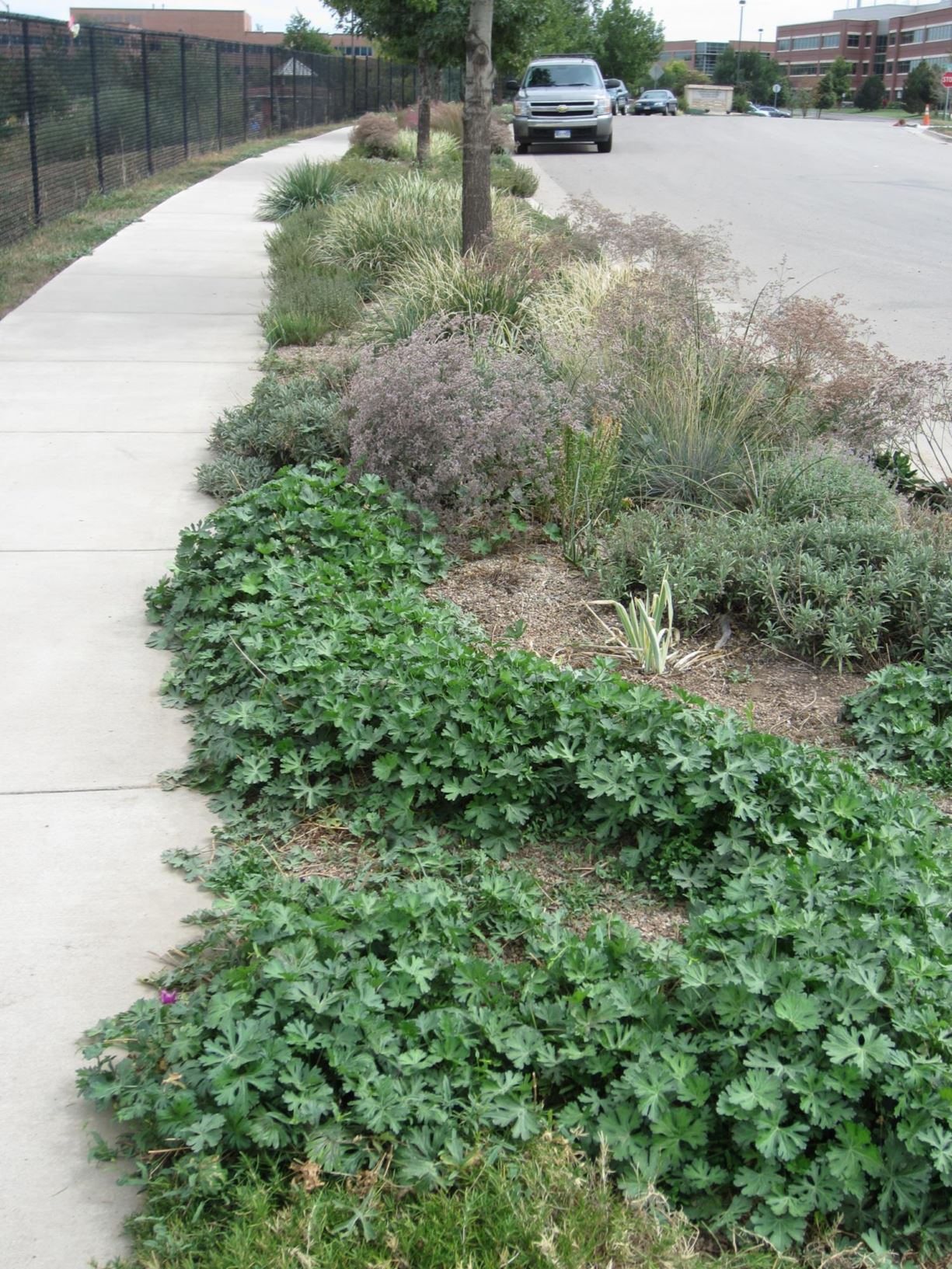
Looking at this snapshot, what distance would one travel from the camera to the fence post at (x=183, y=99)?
22.5 meters

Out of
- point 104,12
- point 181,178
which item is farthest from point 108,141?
point 104,12

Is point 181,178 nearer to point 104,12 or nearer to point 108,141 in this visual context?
point 108,141

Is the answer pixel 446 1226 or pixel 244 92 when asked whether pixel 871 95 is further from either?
pixel 446 1226

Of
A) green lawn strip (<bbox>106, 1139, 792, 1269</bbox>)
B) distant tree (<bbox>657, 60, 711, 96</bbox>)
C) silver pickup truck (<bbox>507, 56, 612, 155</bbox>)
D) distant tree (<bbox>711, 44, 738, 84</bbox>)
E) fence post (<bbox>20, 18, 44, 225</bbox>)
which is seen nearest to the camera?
green lawn strip (<bbox>106, 1139, 792, 1269</bbox>)

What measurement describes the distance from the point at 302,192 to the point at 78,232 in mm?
2808

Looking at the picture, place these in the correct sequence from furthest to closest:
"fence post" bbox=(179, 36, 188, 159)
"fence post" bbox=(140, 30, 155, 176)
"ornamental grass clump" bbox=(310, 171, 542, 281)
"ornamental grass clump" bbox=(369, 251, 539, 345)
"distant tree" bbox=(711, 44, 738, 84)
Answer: "distant tree" bbox=(711, 44, 738, 84), "fence post" bbox=(179, 36, 188, 159), "fence post" bbox=(140, 30, 155, 176), "ornamental grass clump" bbox=(310, 171, 542, 281), "ornamental grass clump" bbox=(369, 251, 539, 345)

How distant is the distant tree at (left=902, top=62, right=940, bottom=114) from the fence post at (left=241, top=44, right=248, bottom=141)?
3069 inches

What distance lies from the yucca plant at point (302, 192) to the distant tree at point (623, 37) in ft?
217

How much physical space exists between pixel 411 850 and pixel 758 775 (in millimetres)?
967

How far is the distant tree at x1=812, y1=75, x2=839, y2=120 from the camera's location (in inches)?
4355

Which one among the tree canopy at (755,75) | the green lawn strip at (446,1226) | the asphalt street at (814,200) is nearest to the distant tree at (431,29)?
the asphalt street at (814,200)

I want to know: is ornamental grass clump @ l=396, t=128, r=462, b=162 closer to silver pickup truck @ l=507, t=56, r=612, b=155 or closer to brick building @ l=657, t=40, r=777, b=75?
silver pickup truck @ l=507, t=56, r=612, b=155

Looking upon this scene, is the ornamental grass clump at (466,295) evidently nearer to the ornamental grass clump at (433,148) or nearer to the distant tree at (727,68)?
the ornamental grass clump at (433,148)

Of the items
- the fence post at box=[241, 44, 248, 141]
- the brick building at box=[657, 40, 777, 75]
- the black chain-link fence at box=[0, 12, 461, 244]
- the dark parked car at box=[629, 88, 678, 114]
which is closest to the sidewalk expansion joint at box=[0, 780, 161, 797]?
the black chain-link fence at box=[0, 12, 461, 244]
